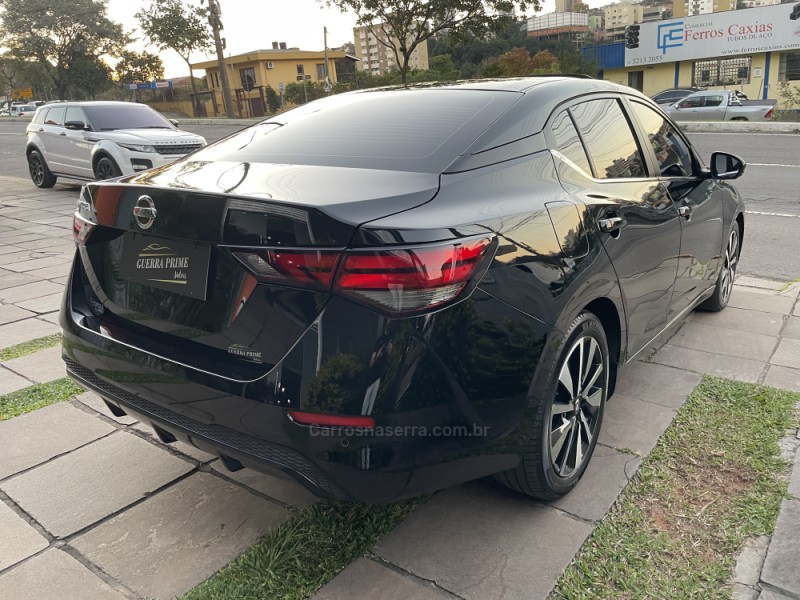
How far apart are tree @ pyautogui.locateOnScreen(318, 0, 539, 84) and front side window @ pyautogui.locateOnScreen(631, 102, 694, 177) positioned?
2665 centimetres

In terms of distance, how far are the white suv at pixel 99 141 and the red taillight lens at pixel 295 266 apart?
29.9ft

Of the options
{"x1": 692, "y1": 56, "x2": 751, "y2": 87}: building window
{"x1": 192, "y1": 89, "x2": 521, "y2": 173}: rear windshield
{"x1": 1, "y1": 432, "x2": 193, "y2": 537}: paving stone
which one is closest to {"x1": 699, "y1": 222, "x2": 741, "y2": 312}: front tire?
{"x1": 192, "y1": 89, "x2": 521, "y2": 173}: rear windshield

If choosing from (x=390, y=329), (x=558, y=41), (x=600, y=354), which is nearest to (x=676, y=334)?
(x=600, y=354)

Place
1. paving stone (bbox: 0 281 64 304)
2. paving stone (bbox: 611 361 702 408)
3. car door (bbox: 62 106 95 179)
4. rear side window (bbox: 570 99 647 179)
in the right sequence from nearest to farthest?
rear side window (bbox: 570 99 647 179), paving stone (bbox: 611 361 702 408), paving stone (bbox: 0 281 64 304), car door (bbox: 62 106 95 179)

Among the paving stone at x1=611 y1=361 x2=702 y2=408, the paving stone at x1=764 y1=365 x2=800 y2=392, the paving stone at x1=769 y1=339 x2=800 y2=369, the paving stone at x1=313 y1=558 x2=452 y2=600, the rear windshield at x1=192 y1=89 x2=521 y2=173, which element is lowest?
the paving stone at x1=769 y1=339 x2=800 y2=369

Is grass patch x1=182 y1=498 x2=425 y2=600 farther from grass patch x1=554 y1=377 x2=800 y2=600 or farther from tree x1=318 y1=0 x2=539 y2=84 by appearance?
tree x1=318 y1=0 x2=539 y2=84

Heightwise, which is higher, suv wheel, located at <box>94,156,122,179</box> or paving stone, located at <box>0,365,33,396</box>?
suv wheel, located at <box>94,156,122,179</box>

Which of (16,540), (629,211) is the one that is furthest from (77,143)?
(629,211)

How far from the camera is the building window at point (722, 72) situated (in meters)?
39.6

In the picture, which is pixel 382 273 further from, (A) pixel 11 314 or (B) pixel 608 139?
(A) pixel 11 314

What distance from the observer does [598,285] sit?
8.66 feet

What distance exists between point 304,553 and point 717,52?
4402 centimetres

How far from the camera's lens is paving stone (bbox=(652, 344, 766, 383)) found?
12.6 ft

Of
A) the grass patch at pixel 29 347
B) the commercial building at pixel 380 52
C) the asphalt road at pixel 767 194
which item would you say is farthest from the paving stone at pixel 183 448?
the commercial building at pixel 380 52
